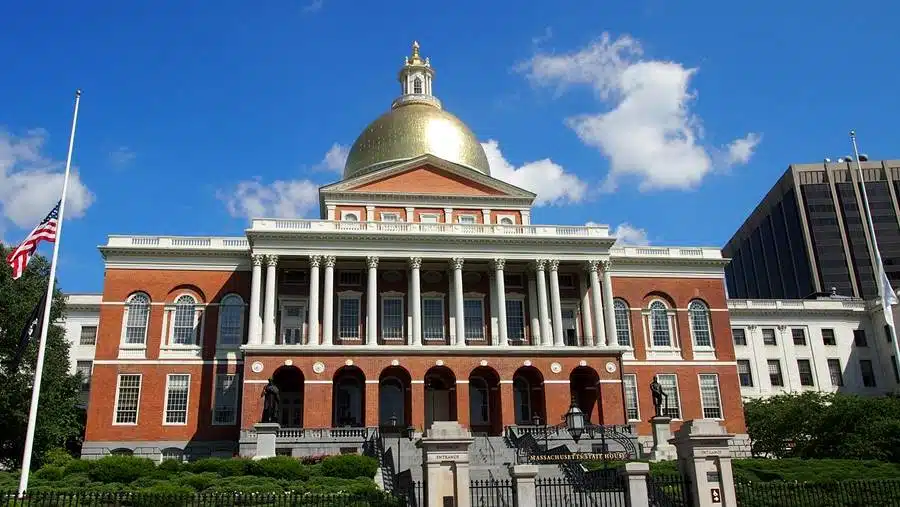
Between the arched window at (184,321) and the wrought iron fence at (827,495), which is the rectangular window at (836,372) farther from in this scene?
the arched window at (184,321)

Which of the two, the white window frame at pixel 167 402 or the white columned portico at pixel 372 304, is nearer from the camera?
the white columned portico at pixel 372 304

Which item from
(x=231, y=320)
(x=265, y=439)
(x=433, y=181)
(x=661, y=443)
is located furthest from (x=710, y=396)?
(x=231, y=320)

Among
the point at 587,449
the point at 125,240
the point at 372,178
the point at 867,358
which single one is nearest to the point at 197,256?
the point at 125,240

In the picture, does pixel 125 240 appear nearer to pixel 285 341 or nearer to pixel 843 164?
pixel 285 341

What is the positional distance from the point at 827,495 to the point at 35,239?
2775cm

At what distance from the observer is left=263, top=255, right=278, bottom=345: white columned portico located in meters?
47.7

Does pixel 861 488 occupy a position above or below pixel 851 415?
below

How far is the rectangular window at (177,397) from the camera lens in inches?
1925

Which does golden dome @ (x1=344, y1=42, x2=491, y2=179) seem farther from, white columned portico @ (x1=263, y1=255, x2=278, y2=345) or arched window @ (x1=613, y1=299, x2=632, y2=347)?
arched window @ (x1=613, y1=299, x2=632, y2=347)

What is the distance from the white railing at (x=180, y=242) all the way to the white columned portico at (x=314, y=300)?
566 cm

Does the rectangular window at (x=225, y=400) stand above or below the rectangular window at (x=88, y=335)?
below

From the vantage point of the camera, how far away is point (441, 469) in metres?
21.2

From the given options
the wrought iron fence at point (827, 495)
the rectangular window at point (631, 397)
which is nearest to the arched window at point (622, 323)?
the rectangular window at point (631, 397)

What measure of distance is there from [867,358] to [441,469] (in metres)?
59.1
